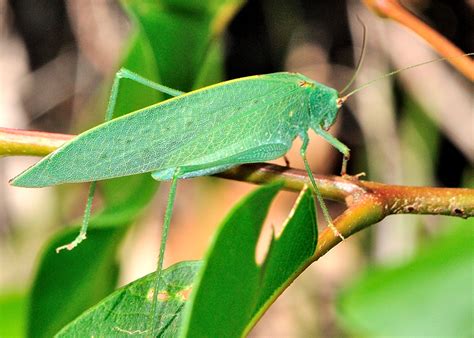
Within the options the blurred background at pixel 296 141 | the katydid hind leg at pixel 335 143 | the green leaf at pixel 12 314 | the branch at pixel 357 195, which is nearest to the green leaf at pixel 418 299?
the katydid hind leg at pixel 335 143

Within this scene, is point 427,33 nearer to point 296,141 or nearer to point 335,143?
point 335,143

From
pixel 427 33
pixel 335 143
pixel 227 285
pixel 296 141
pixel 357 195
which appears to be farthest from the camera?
pixel 296 141

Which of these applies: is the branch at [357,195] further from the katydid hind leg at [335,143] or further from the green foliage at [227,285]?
the katydid hind leg at [335,143]

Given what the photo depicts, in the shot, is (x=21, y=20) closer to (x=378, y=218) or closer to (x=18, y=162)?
(x=18, y=162)

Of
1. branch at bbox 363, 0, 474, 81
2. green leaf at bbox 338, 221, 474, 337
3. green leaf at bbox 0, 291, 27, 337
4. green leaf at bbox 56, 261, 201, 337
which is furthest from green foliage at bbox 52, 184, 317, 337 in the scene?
green leaf at bbox 338, 221, 474, 337

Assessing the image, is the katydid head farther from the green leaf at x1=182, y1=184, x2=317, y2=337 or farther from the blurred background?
the blurred background

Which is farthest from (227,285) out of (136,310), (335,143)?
(335,143)
